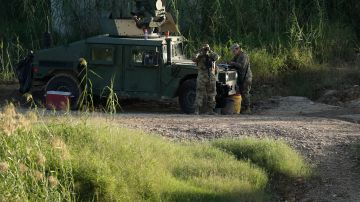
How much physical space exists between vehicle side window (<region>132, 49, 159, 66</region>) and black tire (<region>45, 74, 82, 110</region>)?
1.32m

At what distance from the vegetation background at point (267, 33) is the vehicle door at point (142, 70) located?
141 inches

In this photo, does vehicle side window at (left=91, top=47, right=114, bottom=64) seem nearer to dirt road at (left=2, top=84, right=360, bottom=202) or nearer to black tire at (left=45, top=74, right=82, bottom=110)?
black tire at (left=45, top=74, right=82, bottom=110)

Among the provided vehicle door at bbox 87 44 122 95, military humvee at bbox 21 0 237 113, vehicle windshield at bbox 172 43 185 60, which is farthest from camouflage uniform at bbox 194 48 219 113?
vehicle door at bbox 87 44 122 95

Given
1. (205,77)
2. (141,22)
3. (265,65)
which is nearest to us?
(205,77)

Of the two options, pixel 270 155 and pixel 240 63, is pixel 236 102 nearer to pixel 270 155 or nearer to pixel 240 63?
pixel 240 63

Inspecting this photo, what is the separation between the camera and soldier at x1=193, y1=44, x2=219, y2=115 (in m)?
14.3

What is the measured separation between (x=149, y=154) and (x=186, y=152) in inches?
45.2

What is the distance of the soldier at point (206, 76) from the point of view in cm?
1429

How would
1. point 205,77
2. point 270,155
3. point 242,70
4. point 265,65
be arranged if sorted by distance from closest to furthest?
point 270,155, point 205,77, point 242,70, point 265,65

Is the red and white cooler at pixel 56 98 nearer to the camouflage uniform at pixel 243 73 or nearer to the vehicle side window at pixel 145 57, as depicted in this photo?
the vehicle side window at pixel 145 57

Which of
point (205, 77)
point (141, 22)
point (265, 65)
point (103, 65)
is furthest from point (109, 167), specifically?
point (265, 65)

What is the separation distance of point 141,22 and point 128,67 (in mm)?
999

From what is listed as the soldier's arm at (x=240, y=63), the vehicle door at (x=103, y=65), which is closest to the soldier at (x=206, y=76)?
the soldier's arm at (x=240, y=63)

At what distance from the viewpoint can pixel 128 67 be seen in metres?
14.9
